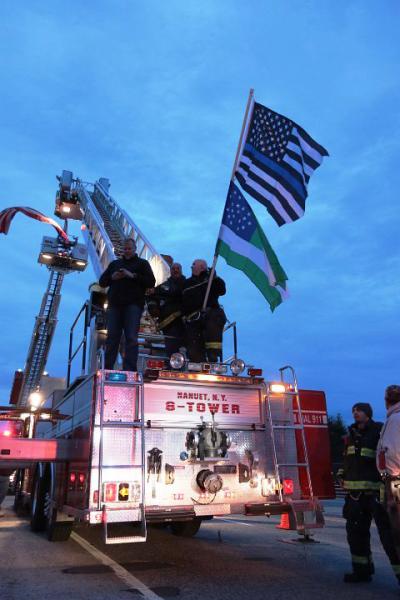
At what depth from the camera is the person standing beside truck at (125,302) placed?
6.71 meters

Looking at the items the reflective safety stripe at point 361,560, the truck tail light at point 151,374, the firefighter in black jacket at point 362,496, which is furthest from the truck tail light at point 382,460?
the truck tail light at point 151,374

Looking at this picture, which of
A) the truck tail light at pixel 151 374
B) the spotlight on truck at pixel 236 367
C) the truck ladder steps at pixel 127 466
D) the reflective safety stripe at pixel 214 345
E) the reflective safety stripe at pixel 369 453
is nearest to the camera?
the truck ladder steps at pixel 127 466

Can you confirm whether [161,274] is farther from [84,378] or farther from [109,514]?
[109,514]

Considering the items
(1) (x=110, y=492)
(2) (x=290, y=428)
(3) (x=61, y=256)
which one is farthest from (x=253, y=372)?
(3) (x=61, y=256)

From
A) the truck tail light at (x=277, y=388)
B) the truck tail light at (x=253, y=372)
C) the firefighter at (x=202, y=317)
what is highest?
the firefighter at (x=202, y=317)

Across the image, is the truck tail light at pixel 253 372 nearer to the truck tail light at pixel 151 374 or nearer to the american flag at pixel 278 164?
the truck tail light at pixel 151 374

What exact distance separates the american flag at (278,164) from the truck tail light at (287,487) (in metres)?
3.43

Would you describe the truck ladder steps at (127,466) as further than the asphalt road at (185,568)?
Yes

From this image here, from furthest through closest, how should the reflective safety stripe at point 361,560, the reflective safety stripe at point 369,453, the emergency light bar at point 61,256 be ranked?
1. the emergency light bar at point 61,256
2. the reflective safety stripe at point 369,453
3. the reflective safety stripe at point 361,560

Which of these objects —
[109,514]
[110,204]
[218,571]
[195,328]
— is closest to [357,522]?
[218,571]

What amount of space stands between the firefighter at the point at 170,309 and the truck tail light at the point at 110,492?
2.68 metres

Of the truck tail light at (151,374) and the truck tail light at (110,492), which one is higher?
the truck tail light at (151,374)

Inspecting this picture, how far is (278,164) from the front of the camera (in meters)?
7.57

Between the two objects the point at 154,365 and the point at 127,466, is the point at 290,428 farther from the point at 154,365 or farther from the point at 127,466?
the point at 127,466
